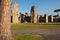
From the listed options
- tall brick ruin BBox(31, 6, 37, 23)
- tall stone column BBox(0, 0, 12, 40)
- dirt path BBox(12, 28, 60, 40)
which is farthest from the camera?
tall brick ruin BBox(31, 6, 37, 23)

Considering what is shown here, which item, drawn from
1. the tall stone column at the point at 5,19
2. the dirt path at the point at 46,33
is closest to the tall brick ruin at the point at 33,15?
the dirt path at the point at 46,33

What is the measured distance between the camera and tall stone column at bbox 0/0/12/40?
27.9 ft

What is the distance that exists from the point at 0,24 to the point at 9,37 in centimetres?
70

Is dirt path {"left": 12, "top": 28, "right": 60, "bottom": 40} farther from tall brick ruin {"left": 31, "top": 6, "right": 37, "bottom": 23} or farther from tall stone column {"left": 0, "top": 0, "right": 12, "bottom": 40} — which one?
tall brick ruin {"left": 31, "top": 6, "right": 37, "bottom": 23}

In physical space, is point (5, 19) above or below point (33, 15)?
below

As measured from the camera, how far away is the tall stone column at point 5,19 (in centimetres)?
850

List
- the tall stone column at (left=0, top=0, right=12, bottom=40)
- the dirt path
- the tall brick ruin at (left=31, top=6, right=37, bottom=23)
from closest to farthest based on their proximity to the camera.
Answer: the tall stone column at (left=0, top=0, right=12, bottom=40)
the dirt path
the tall brick ruin at (left=31, top=6, right=37, bottom=23)

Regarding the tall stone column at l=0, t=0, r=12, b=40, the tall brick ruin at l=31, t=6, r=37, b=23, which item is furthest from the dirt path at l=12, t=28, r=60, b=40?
the tall brick ruin at l=31, t=6, r=37, b=23

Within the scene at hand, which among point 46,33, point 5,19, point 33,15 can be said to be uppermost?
point 33,15

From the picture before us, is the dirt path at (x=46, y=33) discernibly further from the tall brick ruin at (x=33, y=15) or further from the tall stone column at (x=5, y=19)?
the tall brick ruin at (x=33, y=15)

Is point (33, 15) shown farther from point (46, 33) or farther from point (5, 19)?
point (5, 19)

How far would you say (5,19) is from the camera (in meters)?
8.59

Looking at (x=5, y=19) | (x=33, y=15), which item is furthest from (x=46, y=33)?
(x=33, y=15)

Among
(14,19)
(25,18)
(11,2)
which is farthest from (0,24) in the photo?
(25,18)
